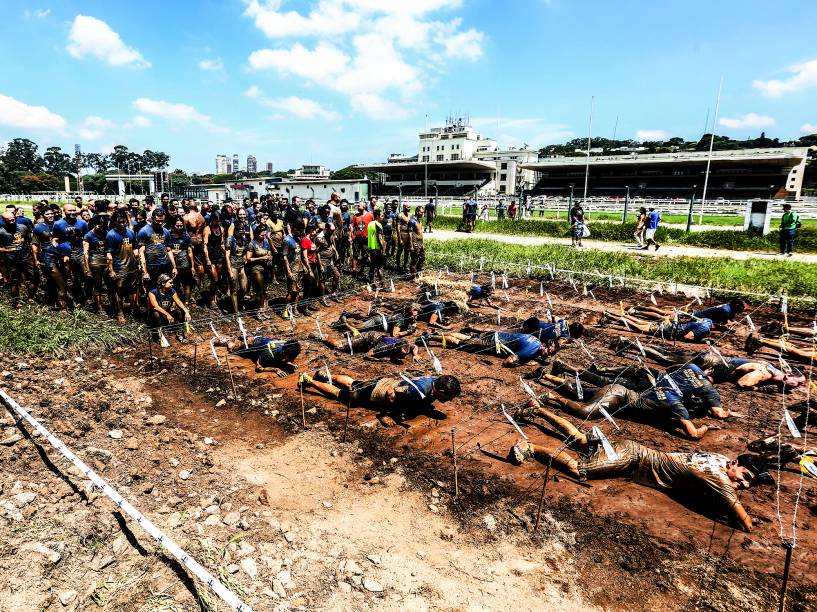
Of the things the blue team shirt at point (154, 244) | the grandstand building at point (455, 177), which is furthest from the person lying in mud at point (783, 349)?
the grandstand building at point (455, 177)

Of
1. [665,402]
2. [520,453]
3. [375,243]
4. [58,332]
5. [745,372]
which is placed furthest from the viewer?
[375,243]

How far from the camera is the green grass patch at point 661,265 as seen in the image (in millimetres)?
12133

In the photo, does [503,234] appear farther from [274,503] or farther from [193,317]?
[274,503]

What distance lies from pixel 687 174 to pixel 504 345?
58.5 meters

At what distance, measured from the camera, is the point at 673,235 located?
19.8m

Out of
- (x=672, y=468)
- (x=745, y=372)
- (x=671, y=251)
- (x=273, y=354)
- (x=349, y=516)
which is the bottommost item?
(x=349, y=516)

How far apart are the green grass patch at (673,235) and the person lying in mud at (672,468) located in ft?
54.8

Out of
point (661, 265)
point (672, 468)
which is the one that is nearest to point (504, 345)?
point (672, 468)

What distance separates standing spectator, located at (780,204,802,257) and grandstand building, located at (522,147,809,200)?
3264 cm

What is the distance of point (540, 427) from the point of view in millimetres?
5926

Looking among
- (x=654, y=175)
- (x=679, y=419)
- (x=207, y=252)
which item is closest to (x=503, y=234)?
(x=207, y=252)

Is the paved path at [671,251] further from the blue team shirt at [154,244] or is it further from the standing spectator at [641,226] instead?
the blue team shirt at [154,244]

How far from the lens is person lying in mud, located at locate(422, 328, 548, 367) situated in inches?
305

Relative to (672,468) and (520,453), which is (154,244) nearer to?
(520,453)
